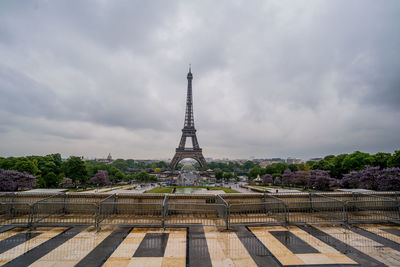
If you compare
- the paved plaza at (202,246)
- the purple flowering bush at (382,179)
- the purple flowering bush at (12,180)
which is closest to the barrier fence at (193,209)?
the paved plaza at (202,246)

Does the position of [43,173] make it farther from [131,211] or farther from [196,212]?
[196,212]

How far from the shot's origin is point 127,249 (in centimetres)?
559

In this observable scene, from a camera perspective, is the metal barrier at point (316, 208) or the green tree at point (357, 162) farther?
the green tree at point (357, 162)

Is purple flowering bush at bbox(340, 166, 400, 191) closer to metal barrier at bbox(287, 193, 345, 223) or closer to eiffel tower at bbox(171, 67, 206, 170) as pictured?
metal barrier at bbox(287, 193, 345, 223)

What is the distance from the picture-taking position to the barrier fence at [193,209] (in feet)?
25.8

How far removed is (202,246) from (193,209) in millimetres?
3089

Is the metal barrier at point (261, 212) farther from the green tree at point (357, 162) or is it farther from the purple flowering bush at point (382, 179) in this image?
the green tree at point (357, 162)

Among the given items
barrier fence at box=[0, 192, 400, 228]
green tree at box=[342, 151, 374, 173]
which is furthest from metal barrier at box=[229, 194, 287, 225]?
green tree at box=[342, 151, 374, 173]

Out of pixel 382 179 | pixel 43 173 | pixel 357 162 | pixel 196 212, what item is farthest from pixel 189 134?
pixel 196 212

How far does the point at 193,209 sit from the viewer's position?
8.84m

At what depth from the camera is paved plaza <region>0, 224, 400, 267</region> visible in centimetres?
496

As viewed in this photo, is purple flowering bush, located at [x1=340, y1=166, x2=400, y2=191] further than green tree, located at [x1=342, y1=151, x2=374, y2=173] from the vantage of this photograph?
No

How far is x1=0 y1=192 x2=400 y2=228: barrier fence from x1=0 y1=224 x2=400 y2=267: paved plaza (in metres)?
0.60

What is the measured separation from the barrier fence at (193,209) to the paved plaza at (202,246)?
1.96 ft
